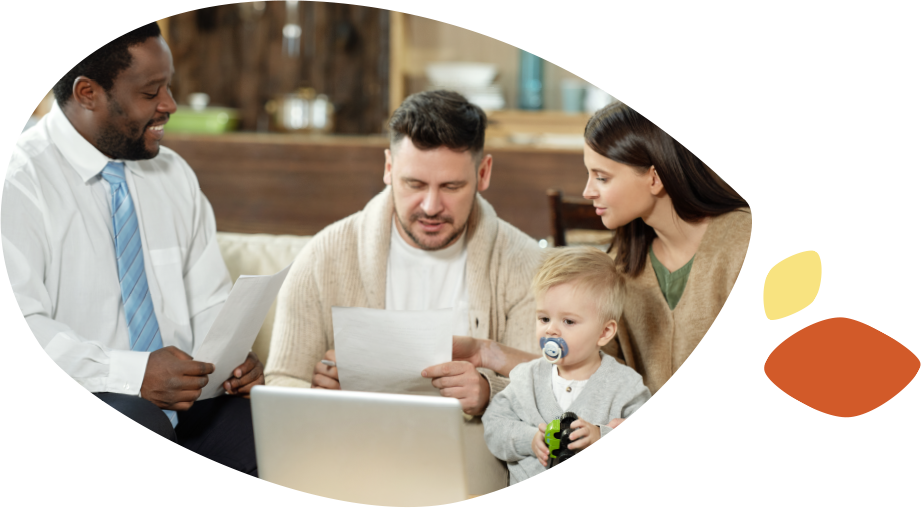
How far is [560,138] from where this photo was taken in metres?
1.08

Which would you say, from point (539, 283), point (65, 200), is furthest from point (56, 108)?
point (539, 283)

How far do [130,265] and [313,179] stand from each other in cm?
30

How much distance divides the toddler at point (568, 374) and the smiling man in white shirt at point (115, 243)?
347mm

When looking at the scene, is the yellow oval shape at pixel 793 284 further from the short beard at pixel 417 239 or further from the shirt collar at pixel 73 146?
the shirt collar at pixel 73 146

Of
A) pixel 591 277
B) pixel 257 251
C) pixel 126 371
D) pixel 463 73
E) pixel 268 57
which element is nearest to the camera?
pixel 591 277

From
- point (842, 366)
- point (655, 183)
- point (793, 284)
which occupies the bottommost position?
point (842, 366)

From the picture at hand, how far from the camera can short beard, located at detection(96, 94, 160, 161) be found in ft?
3.20

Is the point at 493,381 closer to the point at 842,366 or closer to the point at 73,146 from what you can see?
A: the point at 842,366

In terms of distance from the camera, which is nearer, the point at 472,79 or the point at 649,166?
the point at 649,166

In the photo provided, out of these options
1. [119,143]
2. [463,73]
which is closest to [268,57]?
[463,73]

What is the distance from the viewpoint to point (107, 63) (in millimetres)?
961

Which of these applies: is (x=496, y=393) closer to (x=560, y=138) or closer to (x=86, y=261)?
(x=560, y=138)

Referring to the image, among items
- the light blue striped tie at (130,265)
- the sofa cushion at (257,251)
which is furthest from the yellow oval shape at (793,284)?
the light blue striped tie at (130,265)

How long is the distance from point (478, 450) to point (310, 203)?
44 cm
